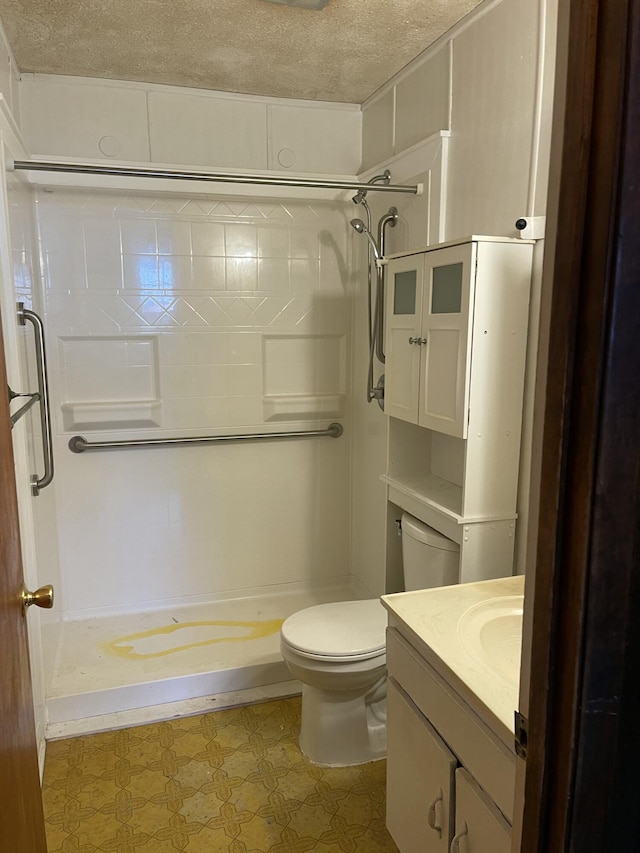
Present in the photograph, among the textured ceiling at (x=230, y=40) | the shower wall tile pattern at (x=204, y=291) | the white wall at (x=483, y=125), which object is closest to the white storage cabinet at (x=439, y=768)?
the white wall at (x=483, y=125)

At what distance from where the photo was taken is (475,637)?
1.33 metres

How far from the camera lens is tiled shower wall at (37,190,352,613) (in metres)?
2.69

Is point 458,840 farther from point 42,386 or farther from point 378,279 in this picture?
point 378,279

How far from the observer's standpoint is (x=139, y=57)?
91.0 inches

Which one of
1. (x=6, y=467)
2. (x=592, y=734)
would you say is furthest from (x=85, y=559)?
(x=592, y=734)

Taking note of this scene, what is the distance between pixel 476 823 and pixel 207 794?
1088 mm

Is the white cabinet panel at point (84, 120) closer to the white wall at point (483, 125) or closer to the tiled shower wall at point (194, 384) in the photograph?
the tiled shower wall at point (194, 384)

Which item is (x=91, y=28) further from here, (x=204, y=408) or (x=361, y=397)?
(x=361, y=397)

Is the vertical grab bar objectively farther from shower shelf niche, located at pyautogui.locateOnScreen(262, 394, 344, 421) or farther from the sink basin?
the sink basin

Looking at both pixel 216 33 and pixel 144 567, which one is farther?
pixel 144 567

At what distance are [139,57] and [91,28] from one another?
0.88 feet

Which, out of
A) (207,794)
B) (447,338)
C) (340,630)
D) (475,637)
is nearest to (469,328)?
(447,338)

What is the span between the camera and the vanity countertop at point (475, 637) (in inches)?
44.1

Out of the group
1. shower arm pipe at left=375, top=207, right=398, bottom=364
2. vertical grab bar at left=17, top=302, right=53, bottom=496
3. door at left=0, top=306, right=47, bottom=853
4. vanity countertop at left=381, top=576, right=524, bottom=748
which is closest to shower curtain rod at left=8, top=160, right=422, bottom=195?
shower arm pipe at left=375, top=207, right=398, bottom=364
